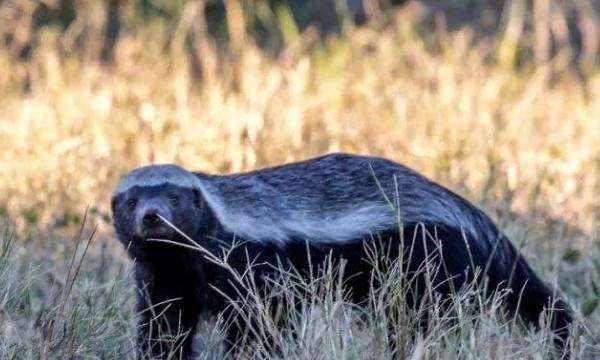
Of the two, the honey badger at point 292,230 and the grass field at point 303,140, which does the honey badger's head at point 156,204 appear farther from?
the grass field at point 303,140

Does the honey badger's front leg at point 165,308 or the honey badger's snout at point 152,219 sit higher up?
the honey badger's snout at point 152,219

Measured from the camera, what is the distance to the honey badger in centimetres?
511

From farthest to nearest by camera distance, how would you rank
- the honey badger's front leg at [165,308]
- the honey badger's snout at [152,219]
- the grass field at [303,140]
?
the honey badger's front leg at [165,308], the honey badger's snout at [152,219], the grass field at [303,140]

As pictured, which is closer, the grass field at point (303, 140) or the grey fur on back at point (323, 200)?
the grass field at point (303, 140)

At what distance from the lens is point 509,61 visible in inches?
393

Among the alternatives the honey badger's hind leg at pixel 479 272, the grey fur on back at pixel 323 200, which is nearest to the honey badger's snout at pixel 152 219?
the grey fur on back at pixel 323 200

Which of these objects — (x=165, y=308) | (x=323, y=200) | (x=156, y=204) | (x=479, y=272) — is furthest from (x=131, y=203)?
(x=479, y=272)

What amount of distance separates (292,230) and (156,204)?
0.53 meters

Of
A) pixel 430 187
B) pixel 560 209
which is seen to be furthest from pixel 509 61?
pixel 430 187

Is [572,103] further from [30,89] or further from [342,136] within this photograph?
[30,89]

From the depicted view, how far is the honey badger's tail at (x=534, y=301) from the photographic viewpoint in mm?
5262

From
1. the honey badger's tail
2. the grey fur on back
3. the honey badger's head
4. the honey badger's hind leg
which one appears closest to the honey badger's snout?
the honey badger's head

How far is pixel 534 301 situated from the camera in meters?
5.40

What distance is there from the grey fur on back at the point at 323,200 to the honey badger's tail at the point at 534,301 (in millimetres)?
183
